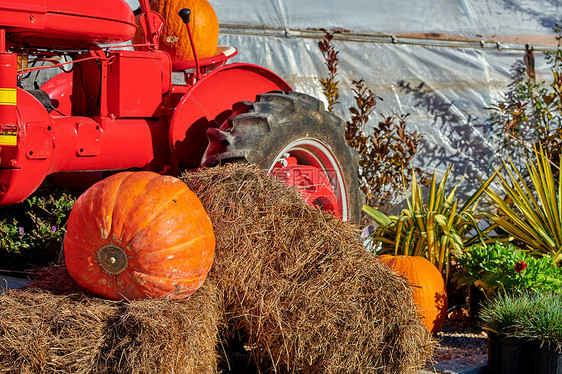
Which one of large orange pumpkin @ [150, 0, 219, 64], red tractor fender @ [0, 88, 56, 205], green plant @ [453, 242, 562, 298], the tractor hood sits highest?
large orange pumpkin @ [150, 0, 219, 64]

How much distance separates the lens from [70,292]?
305cm

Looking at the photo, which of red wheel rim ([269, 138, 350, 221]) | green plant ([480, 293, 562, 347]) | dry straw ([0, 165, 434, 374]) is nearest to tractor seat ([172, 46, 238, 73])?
red wheel rim ([269, 138, 350, 221])

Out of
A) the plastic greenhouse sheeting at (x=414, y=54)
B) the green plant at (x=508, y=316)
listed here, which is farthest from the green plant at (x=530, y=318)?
the plastic greenhouse sheeting at (x=414, y=54)

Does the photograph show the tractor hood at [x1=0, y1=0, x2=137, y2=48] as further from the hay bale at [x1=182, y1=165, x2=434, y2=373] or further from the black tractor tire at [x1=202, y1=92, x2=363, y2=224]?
the hay bale at [x1=182, y1=165, x2=434, y2=373]

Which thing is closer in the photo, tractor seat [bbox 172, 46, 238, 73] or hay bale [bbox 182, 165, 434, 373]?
hay bale [bbox 182, 165, 434, 373]

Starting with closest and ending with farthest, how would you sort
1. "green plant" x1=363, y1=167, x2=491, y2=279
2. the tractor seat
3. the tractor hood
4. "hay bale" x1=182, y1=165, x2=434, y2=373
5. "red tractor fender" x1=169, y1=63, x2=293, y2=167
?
"hay bale" x1=182, y1=165, x2=434, y2=373, the tractor hood, "red tractor fender" x1=169, y1=63, x2=293, y2=167, "green plant" x1=363, y1=167, x2=491, y2=279, the tractor seat

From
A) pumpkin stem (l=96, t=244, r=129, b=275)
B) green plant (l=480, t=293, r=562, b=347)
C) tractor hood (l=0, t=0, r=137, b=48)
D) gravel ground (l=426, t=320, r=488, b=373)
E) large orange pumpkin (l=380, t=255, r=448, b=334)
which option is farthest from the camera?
large orange pumpkin (l=380, t=255, r=448, b=334)

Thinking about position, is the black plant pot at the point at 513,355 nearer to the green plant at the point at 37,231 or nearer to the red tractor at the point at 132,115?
the red tractor at the point at 132,115

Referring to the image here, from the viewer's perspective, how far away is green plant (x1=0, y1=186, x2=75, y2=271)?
185 inches

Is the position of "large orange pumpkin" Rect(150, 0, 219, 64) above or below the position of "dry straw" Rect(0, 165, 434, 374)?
above

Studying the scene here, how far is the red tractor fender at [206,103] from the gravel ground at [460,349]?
1869 millimetres

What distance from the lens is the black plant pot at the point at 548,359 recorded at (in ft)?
11.7

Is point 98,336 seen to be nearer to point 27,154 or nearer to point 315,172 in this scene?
point 27,154

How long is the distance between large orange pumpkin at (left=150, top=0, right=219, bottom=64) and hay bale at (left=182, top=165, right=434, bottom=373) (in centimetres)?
187
